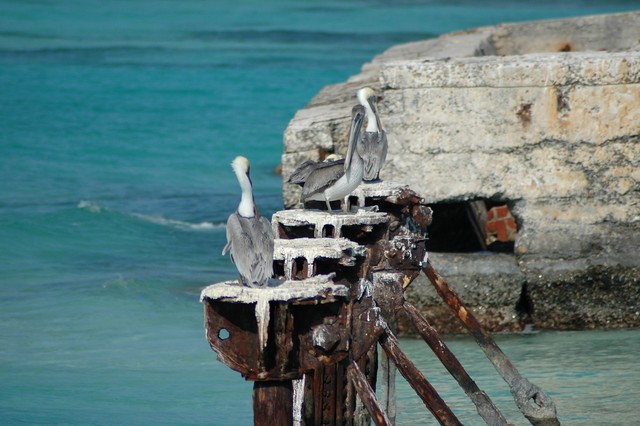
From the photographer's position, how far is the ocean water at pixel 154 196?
8734mm

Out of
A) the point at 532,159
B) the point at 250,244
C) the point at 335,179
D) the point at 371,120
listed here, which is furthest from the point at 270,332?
→ the point at 532,159

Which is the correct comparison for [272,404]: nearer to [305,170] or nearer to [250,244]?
[250,244]

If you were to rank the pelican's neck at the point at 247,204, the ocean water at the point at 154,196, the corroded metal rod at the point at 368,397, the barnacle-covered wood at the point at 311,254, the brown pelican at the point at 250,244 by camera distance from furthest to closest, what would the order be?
the ocean water at the point at 154,196 → the barnacle-covered wood at the point at 311,254 → the pelican's neck at the point at 247,204 → the corroded metal rod at the point at 368,397 → the brown pelican at the point at 250,244

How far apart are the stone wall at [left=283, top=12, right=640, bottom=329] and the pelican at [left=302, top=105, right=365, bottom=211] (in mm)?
2512

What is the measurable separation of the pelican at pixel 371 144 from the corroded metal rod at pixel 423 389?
2.10 meters

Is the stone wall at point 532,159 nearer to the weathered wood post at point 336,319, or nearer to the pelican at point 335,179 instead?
the weathered wood post at point 336,319

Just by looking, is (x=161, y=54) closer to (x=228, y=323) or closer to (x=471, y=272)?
(x=471, y=272)

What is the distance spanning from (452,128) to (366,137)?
1574 mm

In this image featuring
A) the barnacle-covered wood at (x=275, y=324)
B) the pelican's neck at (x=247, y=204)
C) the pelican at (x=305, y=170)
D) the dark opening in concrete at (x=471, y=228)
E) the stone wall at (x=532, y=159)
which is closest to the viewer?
the barnacle-covered wood at (x=275, y=324)

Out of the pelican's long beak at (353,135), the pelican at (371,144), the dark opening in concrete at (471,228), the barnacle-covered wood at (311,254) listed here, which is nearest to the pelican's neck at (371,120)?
the pelican at (371,144)

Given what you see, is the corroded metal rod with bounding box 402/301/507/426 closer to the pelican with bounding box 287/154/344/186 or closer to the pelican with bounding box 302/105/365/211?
Result: the pelican with bounding box 302/105/365/211

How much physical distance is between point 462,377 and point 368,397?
1.28 meters

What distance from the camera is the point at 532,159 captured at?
30.1ft

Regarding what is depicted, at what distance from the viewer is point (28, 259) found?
14016 mm
